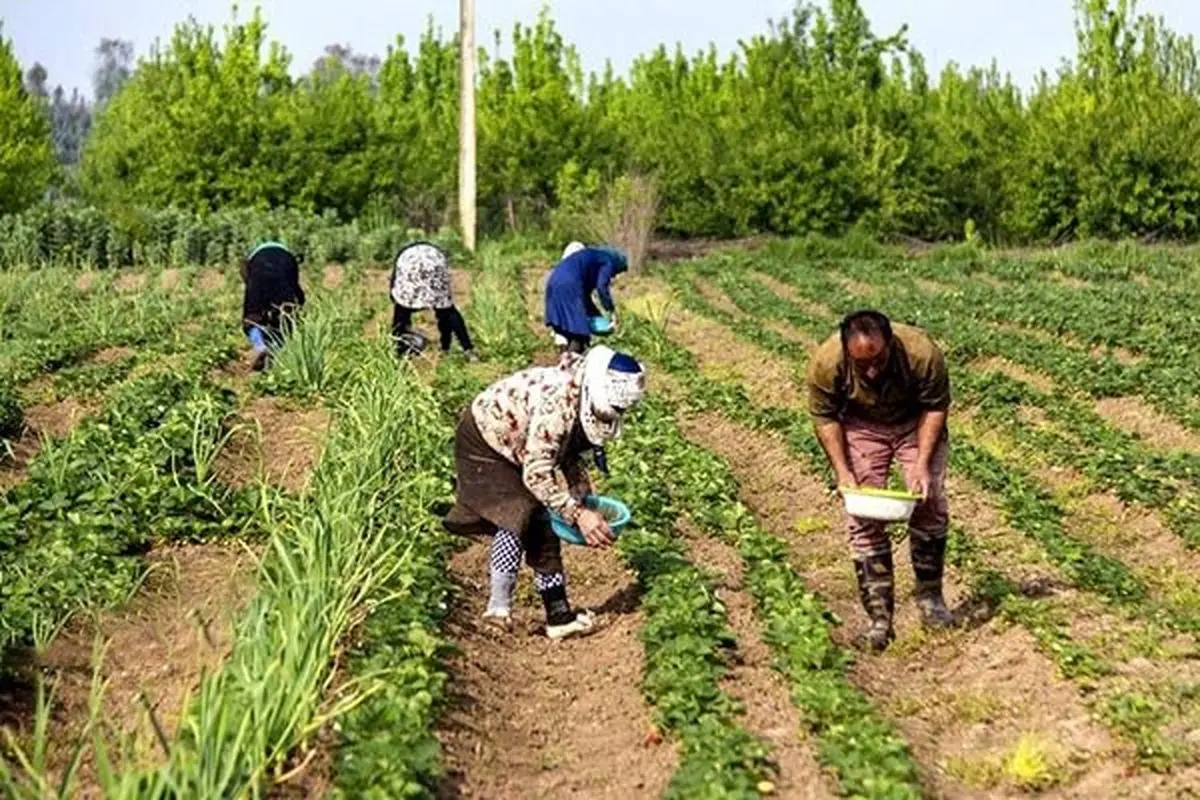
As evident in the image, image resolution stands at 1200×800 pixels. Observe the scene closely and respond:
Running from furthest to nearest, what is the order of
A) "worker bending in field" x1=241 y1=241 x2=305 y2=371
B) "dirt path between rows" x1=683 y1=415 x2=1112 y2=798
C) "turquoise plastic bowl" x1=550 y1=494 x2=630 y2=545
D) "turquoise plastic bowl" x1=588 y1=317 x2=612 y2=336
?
"worker bending in field" x1=241 y1=241 x2=305 y2=371 → "turquoise plastic bowl" x1=588 y1=317 x2=612 y2=336 → "turquoise plastic bowl" x1=550 y1=494 x2=630 y2=545 → "dirt path between rows" x1=683 y1=415 x2=1112 y2=798

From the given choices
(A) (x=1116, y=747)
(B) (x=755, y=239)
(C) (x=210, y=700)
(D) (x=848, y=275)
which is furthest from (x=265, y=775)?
(B) (x=755, y=239)

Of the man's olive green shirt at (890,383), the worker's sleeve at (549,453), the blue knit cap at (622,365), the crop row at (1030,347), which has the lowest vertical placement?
the crop row at (1030,347)

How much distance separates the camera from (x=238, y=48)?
36.0 metres

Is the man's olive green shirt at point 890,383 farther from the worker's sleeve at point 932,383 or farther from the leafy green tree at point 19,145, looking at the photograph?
the leafy green tree at point 19,145

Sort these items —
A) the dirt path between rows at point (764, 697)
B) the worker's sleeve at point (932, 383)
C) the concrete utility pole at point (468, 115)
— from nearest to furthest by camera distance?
the dirt path between rows at point (764, 697) < the worker's sleeve at point (932, 383) < the concrete utility pole at point (468, 115)

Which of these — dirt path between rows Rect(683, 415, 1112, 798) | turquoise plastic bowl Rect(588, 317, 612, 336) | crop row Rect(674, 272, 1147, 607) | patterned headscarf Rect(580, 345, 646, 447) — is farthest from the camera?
turquoise plastic bowl Rect(588, 317, 612, 336)

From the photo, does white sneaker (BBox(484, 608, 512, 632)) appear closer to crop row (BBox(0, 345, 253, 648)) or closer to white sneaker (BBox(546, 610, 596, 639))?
white sneaker (BBox(546, 610, 596, 639))

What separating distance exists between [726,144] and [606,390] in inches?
1182

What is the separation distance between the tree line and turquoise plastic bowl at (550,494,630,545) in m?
24.3

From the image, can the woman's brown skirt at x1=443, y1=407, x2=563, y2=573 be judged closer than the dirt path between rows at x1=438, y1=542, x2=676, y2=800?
No

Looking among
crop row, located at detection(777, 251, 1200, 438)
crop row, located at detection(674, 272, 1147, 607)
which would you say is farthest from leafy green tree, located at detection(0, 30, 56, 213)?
crop row, located at detection(674, 272, 1147, 607)

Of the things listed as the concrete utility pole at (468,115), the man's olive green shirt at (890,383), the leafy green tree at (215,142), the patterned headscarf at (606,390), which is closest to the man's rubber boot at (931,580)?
the man's olive green shirt at (890,383)

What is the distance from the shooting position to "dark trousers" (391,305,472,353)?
14.8 metres

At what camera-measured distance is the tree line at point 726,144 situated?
3312 centimetres
